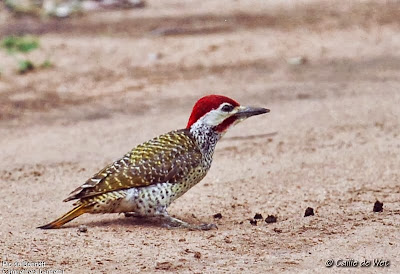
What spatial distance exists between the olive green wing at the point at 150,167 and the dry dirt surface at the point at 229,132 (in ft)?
0.96

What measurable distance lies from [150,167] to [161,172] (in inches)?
3.3

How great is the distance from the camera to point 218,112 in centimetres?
632

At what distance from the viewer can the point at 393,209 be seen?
636 cm

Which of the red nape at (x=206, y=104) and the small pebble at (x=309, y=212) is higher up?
the red nape at (x=206, y=104)

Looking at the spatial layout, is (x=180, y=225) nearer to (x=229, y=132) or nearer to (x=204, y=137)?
(x=204, y=137)

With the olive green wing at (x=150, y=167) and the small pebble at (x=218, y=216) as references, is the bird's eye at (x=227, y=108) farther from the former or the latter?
the small pebble at (x=218, y=216)

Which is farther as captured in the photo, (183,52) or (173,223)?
(183,52)

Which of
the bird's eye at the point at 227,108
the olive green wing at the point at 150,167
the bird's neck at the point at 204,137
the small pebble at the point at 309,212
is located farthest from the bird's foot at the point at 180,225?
the bird's eye at the point at 227,108

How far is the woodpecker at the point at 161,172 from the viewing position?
6.00 meters

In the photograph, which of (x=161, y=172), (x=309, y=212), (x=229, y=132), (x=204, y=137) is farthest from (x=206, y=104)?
(x=229, y=132)

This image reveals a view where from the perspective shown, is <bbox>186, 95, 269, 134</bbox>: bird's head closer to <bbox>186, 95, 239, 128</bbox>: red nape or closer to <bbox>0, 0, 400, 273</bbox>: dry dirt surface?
<bbox>186, 95, 239, 128</bbox>: red nape

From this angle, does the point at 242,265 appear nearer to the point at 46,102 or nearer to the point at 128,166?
the point at 128,166

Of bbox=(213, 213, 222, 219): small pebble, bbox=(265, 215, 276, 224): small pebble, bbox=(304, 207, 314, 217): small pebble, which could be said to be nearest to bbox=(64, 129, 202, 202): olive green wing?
bbox=(213, 213, 222, 219): small pebble

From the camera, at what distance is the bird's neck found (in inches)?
250
